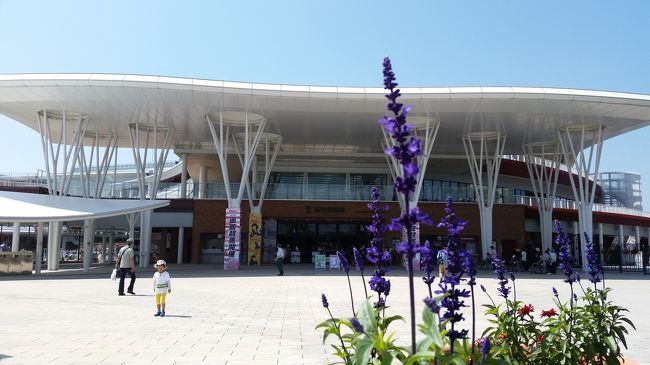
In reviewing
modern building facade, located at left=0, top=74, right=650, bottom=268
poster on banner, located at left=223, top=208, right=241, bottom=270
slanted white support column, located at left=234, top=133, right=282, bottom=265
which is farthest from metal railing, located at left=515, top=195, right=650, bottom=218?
poster on banner, located at left=223, top=208, right=241, bottom=270

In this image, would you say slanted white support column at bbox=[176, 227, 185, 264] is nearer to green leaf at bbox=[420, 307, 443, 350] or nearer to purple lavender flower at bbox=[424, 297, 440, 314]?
green leaf at bbox=[420, 307, 443, 350]

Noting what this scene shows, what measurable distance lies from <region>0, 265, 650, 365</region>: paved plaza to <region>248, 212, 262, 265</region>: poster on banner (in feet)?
52.5

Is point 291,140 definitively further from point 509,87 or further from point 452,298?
point 452,298

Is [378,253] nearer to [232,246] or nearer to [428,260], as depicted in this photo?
[428,260]

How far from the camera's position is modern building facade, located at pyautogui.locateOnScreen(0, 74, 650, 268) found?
26.6m

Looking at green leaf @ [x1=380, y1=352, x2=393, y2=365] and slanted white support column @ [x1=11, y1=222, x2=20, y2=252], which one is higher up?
slanted white support column @ [x1=11, y1=222, x2=20, y2=252]

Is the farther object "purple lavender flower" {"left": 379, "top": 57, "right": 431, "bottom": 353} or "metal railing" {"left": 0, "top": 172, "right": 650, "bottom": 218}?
"metal railing" {"left": 0, "top": 172, "right": 650, "bottom": 218}

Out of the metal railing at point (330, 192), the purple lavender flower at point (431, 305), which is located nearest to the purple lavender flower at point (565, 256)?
the purple lavender flower at point (431, 305)

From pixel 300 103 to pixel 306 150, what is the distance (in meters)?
14.7

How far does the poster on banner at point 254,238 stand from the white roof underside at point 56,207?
7.23 m

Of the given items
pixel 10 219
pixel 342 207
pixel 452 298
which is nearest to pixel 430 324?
pixel 452 298

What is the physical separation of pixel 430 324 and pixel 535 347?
6.96ft

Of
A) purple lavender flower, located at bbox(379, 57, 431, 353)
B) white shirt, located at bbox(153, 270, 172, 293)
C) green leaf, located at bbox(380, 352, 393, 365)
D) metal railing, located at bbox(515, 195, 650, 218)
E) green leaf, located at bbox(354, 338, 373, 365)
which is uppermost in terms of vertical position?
metal railing, located at bbox(515, 195, 650, 218)

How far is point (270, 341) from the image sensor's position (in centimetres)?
819
